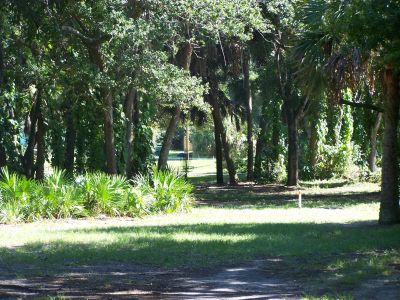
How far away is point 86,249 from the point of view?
1303 centimetres

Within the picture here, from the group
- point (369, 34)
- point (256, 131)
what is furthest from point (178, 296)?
point (256, 131)

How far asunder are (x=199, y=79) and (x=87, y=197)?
7156 millimetres

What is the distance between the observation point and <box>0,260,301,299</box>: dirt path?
357 inches

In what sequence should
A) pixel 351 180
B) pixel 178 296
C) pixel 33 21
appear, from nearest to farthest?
pixel 178 296 < pixel 33 21 < pixel 351 180

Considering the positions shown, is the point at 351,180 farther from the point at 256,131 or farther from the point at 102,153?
the point at 102,153

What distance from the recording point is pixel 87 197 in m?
20.0

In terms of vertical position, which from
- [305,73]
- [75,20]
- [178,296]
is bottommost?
[178,296]

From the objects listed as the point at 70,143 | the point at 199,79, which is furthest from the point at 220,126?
the point at 199,79

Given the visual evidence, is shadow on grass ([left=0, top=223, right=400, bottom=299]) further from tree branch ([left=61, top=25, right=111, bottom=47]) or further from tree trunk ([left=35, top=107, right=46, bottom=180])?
tree trunk ([left=35, top=107, right=46, bottom=180])

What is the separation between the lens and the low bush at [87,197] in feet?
61.6

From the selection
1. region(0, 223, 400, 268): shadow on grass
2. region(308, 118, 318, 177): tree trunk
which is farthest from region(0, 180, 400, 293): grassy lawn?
region(308, 118, 318, 177): tree trunk

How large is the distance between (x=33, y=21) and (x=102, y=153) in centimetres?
1553

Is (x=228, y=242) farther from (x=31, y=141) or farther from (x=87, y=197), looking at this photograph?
(x=31, y=141)

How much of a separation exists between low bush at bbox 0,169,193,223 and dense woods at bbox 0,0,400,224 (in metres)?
2.41
